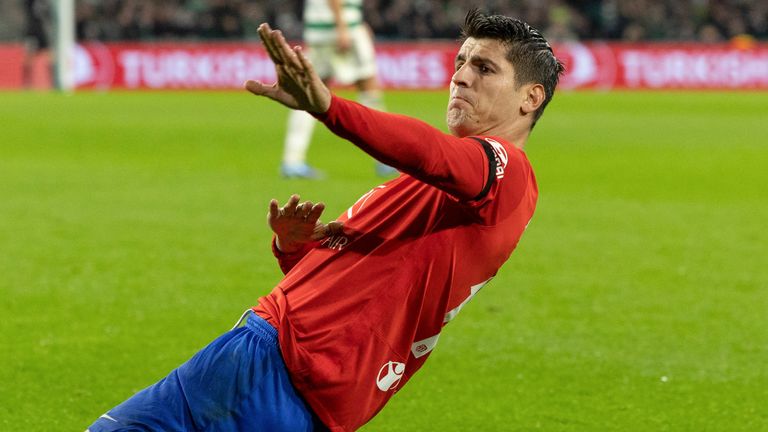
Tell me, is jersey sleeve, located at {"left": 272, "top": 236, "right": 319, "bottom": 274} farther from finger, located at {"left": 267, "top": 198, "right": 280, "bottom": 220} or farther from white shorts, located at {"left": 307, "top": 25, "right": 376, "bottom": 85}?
white shorts, located at {"left": 307, "top": 25, "right": 376, "bottom": 85}

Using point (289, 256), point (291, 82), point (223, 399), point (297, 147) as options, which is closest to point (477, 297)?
point (289, 256)

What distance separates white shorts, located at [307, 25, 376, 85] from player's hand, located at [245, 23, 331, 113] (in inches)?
373

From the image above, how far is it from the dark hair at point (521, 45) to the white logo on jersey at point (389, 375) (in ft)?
2.42

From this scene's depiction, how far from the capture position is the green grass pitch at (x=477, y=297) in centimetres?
474

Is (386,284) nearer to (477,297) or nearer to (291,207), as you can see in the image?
(291,207)

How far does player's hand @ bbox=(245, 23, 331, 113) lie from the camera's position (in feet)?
8.16

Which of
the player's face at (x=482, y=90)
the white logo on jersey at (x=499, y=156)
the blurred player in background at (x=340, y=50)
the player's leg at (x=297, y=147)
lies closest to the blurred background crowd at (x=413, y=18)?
the blurred player in background at (x=340, y=50)

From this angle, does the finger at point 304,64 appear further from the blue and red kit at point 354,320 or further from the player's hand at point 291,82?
the blue and red kit at point 354,320

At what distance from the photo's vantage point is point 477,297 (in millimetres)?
6562

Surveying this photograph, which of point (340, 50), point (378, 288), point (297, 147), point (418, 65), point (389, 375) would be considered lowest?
point (418, 65)

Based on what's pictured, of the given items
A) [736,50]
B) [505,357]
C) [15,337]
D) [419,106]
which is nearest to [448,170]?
[505,357]

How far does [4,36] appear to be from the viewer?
1246 inches

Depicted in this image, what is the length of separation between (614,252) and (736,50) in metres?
23.8

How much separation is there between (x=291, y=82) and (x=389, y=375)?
882 millimetres
